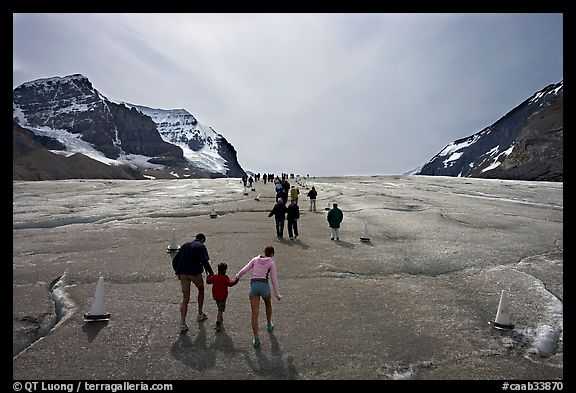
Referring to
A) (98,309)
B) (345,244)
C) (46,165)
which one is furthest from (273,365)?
(46,165)

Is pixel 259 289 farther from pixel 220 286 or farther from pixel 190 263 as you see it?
pixel 190 263

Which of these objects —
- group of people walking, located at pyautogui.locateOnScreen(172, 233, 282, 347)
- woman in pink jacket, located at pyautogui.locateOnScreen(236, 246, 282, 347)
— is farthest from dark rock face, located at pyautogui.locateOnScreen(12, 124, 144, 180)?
woman in pink jacket, located at pyautogui.locateOnScreen(236, 246, 282, 347)

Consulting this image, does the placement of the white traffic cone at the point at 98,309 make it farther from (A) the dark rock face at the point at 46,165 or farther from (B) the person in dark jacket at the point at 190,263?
(A) the dark rock face at the point at 46,165

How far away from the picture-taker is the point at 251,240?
1422 cm

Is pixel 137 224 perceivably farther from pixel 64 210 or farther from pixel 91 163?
pixel 91 163

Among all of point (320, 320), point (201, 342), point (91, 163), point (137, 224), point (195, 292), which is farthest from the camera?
point (91, 163)

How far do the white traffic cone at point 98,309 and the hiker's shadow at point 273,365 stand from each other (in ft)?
10.7

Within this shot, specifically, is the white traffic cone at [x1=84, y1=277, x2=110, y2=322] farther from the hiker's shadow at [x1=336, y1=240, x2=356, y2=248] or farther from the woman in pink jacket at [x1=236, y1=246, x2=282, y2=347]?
the hiker's shadow at [x1=336, y1=240, x2=356, y2=248]

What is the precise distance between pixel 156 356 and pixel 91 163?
129 meters

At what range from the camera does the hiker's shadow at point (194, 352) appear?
551 centimetres

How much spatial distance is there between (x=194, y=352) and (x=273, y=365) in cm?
139

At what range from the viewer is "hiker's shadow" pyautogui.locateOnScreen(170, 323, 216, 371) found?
551 cm
